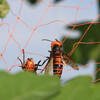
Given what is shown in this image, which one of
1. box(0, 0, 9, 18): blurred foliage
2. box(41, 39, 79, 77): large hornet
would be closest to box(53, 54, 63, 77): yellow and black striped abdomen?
box(41, 39, 79, 77): large hornet

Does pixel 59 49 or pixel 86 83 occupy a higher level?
pixel 86 83

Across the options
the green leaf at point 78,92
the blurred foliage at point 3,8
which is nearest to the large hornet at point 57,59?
the blurred foliage at point 3,8

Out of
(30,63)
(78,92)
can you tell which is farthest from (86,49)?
(78,92)

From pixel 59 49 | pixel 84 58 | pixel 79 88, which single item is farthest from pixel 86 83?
pixel 59 49

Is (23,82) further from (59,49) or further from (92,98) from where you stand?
(59,49)

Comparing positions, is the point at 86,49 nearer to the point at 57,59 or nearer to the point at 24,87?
the point at 57,59

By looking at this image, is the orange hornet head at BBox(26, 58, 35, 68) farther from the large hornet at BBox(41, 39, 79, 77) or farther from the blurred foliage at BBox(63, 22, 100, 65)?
the blurred foliage at BBox(63, 22, 100, 65)

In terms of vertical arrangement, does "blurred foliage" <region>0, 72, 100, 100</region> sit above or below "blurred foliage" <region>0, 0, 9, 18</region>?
below

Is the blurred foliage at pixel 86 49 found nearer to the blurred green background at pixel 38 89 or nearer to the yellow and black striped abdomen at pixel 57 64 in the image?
the yellow and black striped abdomen at pixel 57 64

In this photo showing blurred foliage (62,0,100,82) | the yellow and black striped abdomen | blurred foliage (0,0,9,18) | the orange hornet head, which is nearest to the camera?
blurred foliage (62,0,100,82)
